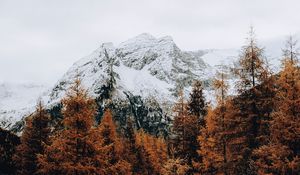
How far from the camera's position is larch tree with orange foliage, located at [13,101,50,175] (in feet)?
103

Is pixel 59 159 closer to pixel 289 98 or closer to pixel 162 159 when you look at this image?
pixel 289 98

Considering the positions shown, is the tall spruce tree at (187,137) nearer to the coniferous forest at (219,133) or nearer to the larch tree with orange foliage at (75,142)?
the coniferous forest at (219,133)

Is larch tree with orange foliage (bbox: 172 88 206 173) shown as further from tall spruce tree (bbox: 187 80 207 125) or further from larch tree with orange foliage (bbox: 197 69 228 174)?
larch tree with orange foliage (bbox: 197 69 228 174)

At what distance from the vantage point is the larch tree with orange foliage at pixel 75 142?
81.8 ft

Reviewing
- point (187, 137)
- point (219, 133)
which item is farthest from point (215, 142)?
point (187, 137)

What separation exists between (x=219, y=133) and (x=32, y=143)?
14058 millimetres

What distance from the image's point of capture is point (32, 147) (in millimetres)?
31828

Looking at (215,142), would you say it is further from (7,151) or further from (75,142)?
(7,151)

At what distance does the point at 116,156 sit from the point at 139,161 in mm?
7685

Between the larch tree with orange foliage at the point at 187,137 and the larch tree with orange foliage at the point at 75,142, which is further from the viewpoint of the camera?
the larch tree with orange foliage at the point at 187,137

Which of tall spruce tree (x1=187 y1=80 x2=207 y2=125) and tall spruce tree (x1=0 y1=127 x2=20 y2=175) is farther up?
tall spruce tree (x1=187 y1=80 x2=207 y2=125)

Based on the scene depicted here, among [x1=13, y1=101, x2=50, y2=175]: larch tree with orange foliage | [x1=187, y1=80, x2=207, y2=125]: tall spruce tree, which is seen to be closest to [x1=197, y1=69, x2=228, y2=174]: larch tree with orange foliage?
[x1=187, y1=80, x2=207, y2=125]: tall spruce tree

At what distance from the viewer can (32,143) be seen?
105 feet

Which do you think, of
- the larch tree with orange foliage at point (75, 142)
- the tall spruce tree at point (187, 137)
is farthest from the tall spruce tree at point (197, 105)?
the larch tree with orange foliage at point (75, 142)
